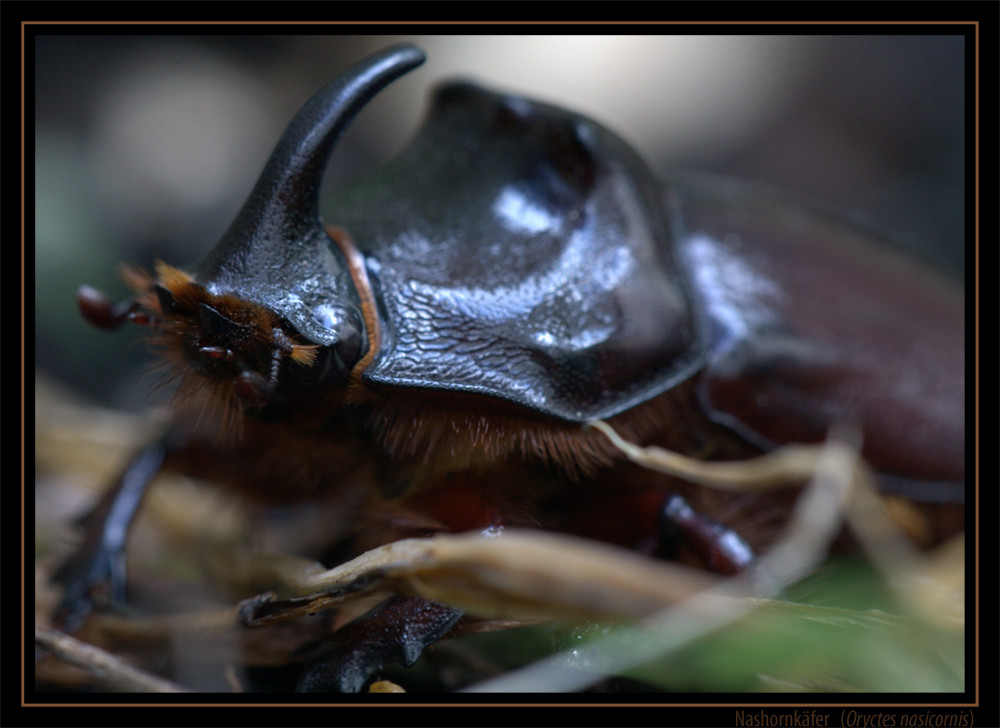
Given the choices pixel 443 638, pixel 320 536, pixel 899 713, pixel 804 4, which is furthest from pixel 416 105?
pixel 899 713

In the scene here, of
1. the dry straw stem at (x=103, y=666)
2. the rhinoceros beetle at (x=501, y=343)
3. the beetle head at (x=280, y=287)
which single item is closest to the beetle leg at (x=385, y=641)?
the rhinoceros beetle at (x=501, y=343)

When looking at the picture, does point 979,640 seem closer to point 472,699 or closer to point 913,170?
point 472,699

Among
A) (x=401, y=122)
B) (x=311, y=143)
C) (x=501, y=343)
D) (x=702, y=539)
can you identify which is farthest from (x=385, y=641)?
(x=401, y=122)

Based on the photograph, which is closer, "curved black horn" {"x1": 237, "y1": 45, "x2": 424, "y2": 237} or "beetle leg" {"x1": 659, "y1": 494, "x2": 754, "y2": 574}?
"curved black horn" {"x1": 237, "y1": 45, "x2": 424, "y2": 237}

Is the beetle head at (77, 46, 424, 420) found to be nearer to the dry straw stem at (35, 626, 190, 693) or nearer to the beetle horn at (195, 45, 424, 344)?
→ the beetle horn at (195, 45, 424, 344)

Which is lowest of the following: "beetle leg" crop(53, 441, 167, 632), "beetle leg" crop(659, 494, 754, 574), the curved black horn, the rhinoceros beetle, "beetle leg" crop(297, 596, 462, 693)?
"beetle leg" crop(53, 441, 167, 632)

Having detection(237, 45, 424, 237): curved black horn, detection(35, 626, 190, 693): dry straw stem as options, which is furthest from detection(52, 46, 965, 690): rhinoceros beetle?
detection(35, 626, 190, 693): dry straw stem

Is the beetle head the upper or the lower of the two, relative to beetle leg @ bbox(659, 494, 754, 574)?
upper
